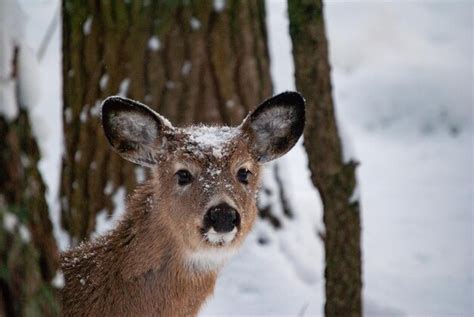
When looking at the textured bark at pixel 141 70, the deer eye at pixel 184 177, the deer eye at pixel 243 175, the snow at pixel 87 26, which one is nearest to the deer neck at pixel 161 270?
the deer eye at pixel 184 177

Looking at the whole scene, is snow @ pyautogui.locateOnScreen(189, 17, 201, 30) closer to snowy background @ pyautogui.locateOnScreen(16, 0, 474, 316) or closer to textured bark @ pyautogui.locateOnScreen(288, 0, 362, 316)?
snowy background @ pyautogui.locateOnScreen(16, 0, 474, 316)

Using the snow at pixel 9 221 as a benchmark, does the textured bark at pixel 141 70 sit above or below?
above

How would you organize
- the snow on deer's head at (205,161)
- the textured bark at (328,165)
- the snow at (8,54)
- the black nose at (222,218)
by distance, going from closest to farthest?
1. the snow at (8,54)
2. the black nose at (222,218)
3. the snow on deer's head at (205,161)
4. the textured bark at (328,165)

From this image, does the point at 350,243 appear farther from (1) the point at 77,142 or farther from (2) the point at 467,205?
(2) the point at 467,205

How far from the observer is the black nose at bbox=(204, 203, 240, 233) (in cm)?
409

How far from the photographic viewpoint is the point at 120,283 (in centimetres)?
429

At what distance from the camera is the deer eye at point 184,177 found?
14.3ft

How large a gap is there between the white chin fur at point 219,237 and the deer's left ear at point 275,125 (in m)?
0.62

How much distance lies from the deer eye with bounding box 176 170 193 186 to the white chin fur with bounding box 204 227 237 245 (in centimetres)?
30

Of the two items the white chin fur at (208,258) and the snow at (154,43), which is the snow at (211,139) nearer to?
the white chin fur at (208,258)

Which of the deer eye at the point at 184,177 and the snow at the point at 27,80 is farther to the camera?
the deer eye at the point at 184,177

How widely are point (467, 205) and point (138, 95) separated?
11.3ft

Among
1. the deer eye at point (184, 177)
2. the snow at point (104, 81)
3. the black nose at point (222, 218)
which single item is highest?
the snow at point (104, 81)

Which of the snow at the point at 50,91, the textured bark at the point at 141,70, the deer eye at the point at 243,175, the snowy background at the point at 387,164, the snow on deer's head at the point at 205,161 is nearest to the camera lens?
the snow on deer's head at the point at 205,161
